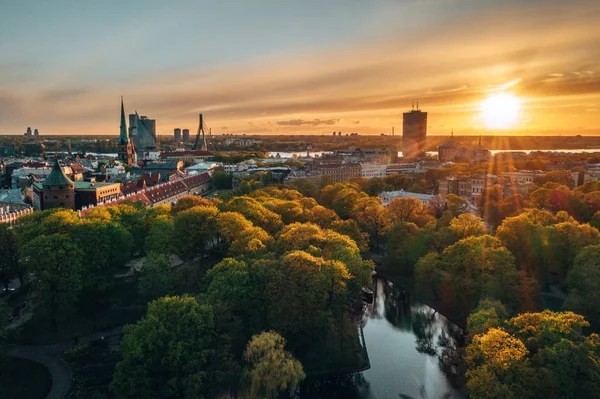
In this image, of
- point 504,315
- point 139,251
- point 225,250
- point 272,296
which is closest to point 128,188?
point 139,251

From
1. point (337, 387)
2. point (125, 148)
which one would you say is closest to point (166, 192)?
point (125, 148)

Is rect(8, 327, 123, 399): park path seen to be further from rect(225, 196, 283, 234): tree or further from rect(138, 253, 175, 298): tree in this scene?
rect(225, 196, 283, 234): tree

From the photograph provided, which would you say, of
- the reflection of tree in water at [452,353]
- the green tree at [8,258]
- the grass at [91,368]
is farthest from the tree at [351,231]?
the green tree at [8,258]

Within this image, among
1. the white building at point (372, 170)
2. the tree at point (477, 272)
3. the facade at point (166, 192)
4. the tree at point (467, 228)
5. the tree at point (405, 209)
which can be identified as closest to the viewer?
the tree at point (477, 272)

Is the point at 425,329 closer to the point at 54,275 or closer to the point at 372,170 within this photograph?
the point at 54,275

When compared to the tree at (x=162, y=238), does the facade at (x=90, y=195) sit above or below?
above

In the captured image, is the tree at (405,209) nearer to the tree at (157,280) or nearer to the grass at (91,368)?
the tree at (157,280)

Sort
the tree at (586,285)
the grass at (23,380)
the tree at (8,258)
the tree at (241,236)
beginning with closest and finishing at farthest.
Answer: the grass at (23,380)
the tree at (586,285)
the tree at (241,236)
the tree at (8,258)
